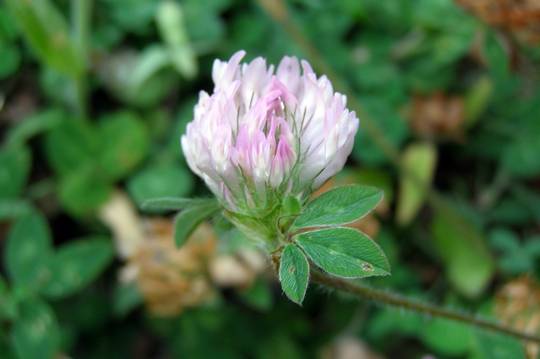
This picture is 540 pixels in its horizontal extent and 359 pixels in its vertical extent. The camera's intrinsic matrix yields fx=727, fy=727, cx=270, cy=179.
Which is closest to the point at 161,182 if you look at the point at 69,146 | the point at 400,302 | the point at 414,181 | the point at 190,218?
the point at 69,146

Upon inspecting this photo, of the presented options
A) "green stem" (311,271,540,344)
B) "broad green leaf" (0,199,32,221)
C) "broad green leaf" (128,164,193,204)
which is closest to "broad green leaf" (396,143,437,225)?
"broad green leaf" (128,164,193,204)

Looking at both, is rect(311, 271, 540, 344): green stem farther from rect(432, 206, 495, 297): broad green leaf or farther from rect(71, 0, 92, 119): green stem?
rect(71, 0, 92, 119): green stem

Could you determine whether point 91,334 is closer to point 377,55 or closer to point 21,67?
point 21,67

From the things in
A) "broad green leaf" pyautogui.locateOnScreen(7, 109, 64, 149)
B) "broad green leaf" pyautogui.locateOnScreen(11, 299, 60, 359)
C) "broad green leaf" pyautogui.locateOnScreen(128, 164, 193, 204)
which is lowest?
"broad green leaf" pyautogui.locateOnScreen(11, 299, 60, 359)

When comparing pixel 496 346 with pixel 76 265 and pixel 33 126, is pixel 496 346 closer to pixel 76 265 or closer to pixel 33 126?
pixel 76 265

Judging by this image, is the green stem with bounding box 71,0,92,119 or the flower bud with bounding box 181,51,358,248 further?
the green stem with bounding box 71,0,92,119

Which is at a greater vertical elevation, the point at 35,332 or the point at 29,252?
the point at 29,252
